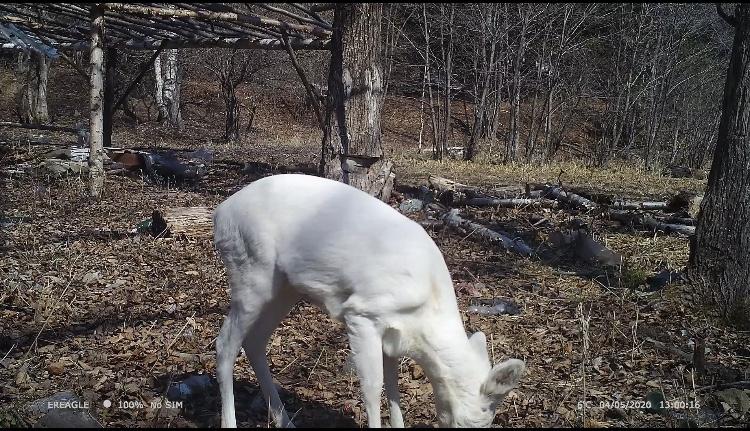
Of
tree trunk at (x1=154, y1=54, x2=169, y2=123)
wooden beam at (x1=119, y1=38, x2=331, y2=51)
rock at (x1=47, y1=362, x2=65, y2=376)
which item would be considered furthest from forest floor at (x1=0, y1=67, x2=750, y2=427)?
tree trunk at (x1=154, y1=54, x2=169, y2=123)

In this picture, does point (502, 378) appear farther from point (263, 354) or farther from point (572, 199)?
point (572, 199)

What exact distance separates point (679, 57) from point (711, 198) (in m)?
19.2

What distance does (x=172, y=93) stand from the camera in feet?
94.5

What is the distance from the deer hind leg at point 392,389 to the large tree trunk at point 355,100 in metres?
5.81

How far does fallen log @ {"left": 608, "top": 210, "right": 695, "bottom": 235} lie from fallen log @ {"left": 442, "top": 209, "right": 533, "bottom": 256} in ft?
7.02

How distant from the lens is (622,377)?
199 inches

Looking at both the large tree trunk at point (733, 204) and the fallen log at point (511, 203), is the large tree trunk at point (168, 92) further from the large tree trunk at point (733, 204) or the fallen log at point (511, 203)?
the large tree trunk at point (733, 204)

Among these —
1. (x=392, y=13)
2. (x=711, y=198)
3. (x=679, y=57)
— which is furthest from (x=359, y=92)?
(x=679, y=57)

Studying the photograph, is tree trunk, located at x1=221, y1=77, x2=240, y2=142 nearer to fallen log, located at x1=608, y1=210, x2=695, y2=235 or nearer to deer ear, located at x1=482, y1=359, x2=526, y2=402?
fallen log, located at x1=608, y1=210, x2=695, y2=235

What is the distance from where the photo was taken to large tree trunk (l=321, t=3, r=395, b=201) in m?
9.48

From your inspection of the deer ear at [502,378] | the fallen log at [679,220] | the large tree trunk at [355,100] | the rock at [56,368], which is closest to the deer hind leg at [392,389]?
the deer ear at [502,378]

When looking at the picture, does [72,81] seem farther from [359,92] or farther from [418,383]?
[418,383]

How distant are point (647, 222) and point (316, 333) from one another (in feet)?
19.1

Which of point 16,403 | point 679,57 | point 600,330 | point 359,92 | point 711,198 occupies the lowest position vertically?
point 16,403
